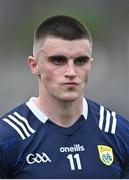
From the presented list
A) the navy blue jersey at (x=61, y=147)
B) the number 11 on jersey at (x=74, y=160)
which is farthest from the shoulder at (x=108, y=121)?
the number 11 on jersey at (x=74, y=160)

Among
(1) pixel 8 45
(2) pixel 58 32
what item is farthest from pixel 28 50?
(2) pixel 58 32

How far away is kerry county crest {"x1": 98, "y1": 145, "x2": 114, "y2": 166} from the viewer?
3924mm

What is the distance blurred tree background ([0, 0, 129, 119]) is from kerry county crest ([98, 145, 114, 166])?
7.90 metres

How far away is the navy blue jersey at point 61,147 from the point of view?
12.6 feet

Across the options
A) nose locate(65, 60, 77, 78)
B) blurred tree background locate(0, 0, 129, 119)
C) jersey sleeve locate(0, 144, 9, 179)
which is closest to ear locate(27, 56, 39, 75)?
nose locate(65, 60, 77, 78)

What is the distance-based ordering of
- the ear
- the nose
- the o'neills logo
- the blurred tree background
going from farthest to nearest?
the blurred tree background, the ear, the o'neills logo, the nose

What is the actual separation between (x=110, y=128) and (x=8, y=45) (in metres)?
11.4

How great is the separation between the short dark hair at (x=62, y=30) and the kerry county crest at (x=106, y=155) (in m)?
0.62

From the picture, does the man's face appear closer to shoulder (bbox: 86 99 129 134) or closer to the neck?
the neck

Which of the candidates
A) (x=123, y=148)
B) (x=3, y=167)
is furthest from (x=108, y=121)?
(x=3, y=167)

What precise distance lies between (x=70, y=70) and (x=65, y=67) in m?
0.04

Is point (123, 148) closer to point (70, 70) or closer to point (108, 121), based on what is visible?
point (108, 121)

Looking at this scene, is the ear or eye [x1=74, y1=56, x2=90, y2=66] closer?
eye [x1=74, y1=56, x2=90, y2=66]

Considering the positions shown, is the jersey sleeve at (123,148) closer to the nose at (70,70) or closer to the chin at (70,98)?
the chin at (70,98)
